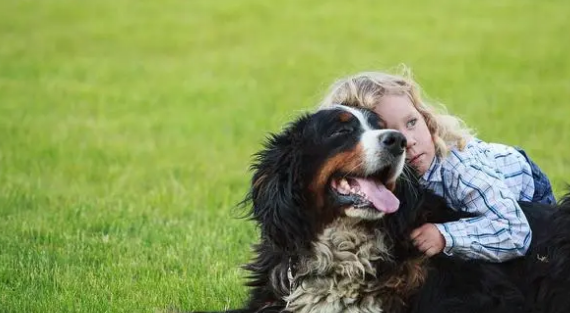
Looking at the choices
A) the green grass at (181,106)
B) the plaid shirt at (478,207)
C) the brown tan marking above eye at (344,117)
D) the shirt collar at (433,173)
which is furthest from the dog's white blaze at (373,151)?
the green grass at (181,106)

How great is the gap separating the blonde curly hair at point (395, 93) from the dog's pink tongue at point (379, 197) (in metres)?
0.68

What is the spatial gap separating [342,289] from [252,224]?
3330 millimetres

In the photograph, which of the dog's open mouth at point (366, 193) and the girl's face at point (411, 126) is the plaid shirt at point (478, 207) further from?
the dog's open mouth at point (366, 193)

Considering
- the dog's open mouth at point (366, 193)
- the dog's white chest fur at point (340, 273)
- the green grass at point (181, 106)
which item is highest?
the dog's open mouth at point (366, 193)

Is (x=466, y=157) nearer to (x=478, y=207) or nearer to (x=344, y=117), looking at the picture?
(x=478, y=207)

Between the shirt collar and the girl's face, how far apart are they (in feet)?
0.10

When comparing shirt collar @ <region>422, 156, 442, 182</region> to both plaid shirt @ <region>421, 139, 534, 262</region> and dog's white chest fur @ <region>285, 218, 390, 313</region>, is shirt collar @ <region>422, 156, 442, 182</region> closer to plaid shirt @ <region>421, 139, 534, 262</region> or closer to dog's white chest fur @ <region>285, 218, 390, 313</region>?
plaid shirt @ <region>421, 139, 534, 262</region>

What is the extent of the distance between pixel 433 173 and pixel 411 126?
0.30 meters

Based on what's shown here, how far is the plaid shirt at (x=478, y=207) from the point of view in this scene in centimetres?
594

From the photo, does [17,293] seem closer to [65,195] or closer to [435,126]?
[435,126]

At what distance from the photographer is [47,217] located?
908cm

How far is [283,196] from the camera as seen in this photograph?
5.75 m

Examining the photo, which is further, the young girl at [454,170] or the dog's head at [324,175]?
the young girl at [454,170]

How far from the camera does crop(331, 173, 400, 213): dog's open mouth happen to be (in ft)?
18.5
